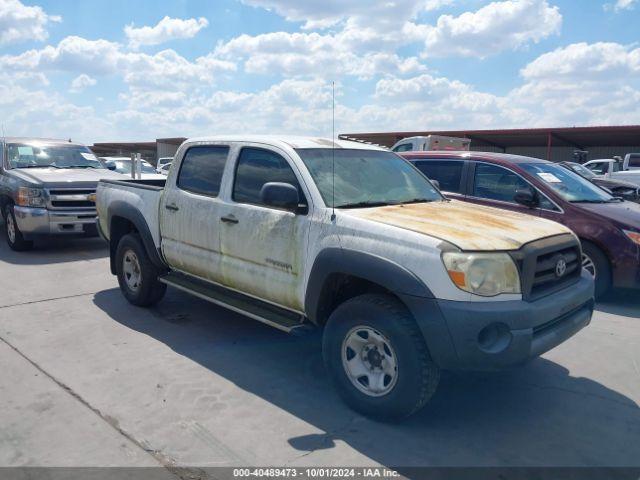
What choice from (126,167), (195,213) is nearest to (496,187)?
(195,213)

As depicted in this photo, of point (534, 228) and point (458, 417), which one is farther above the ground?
point (534, 228)

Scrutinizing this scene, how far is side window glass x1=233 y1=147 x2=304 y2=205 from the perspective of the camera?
4383mm

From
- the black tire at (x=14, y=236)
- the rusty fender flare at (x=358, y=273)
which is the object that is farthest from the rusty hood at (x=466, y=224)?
the black tire at (x=14, y=236)

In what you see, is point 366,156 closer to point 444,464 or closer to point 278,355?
point 278,355

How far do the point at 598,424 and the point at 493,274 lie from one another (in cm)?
134

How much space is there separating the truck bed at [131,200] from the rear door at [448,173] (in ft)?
11.9

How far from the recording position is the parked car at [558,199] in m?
6.29

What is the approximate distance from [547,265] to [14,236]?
28.1 ft

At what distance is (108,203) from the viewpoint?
6.29 metres

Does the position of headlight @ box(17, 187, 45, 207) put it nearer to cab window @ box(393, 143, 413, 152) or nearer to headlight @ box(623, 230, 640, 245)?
headlight @ box(623, 230, 640, 245)

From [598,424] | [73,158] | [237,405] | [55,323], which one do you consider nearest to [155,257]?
[55,323]

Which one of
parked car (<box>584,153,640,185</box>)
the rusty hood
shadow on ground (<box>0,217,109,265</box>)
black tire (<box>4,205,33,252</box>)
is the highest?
the rusty hood

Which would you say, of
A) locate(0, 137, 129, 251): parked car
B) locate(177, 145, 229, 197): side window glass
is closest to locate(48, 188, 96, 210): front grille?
locate(0, 137, 129, 251): parked car

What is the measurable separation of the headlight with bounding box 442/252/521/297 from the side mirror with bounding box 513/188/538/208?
3.63 metres
